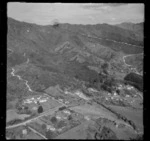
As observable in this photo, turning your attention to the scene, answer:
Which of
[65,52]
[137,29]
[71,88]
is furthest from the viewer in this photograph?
[137,29]

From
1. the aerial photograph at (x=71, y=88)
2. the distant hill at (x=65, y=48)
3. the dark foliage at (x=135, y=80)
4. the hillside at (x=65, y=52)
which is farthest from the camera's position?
the distant hill at (x=65, y=48)

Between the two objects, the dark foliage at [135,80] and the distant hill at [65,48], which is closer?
the dark foliage at [135,80]

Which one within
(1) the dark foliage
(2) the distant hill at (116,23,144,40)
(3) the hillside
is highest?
(2) the distant hill at (116,23,144,40)

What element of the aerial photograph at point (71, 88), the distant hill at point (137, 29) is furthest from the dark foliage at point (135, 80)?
the distant hill at point (137, 29)

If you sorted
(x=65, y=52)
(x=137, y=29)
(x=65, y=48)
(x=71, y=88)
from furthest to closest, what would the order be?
(x=137, y=29)
(x=65, y=48)
(x=65, y=52)
(x=71, y=88)

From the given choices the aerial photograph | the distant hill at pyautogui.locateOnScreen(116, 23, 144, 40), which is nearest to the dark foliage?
the aerial photograph

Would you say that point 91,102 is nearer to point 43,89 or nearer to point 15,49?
point 43,89

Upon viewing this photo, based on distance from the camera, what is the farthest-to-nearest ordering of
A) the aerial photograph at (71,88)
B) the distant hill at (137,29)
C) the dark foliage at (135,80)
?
the distant hill at (137,29) < the dark foliage at (135,80) < the aerial photograph at (71,88)

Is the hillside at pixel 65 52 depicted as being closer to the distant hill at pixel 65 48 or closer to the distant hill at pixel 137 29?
the distant hill at pixel 65 48

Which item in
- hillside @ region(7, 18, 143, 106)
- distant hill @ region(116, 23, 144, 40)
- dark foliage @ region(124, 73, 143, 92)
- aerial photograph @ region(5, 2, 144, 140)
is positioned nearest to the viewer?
aerial photograph @ region(5, 2, 144, 140)

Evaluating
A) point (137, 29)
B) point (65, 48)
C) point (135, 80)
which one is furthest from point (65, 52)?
point (137, 29)

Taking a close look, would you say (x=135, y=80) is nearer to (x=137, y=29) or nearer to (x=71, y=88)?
(x=71, y=88)

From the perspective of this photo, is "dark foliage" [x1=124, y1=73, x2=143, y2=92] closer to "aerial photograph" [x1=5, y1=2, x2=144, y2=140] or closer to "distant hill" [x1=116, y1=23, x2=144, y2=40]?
"aerial photograph" [x1=5, y1=2, x2=144, y2=140]
